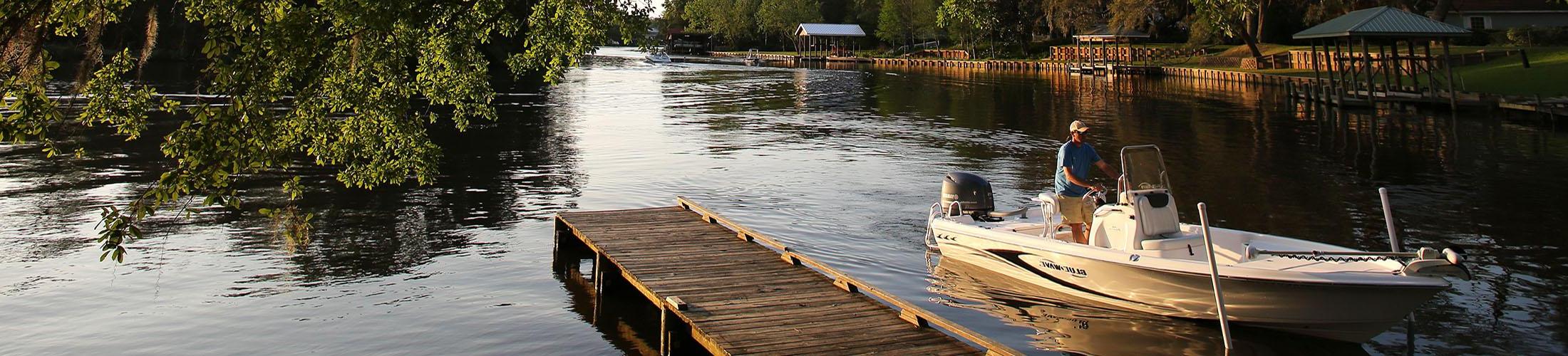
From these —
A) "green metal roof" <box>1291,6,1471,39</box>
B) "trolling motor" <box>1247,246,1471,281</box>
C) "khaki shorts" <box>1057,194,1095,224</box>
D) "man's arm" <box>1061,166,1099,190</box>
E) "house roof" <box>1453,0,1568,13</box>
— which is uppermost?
"house roof" <box>1453,0,1568,13</box>

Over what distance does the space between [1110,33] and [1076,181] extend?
6535cm

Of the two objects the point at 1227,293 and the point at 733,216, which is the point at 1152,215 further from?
the point at 733,216

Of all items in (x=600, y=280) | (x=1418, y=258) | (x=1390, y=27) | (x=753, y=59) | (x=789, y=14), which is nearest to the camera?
(x=1418, y=258)

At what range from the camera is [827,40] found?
5719 inches

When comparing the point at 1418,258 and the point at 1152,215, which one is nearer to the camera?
the point at 1418,258

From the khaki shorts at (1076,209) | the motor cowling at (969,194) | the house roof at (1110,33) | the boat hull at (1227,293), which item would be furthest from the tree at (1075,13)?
the boat hull at (1227,293)

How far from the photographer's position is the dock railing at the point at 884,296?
10852 millimetres

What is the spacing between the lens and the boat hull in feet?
39.7

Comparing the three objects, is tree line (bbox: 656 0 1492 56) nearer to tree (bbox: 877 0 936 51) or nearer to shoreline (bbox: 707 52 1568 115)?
tree (bbox: 877 0 936 51)

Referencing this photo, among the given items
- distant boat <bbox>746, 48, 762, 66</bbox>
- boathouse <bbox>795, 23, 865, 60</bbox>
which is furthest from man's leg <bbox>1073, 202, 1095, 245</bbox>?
boathouse <bbox>795, 23, 865, 60</bbox>

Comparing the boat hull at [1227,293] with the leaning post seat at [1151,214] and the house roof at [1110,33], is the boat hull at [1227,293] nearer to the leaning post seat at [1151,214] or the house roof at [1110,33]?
the leaning post seat at [1151,214]

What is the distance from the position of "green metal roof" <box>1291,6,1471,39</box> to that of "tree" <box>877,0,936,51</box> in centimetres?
7660

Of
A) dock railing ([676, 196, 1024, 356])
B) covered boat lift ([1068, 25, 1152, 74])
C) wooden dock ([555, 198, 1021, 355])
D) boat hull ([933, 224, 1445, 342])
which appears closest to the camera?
dock railing ([676, 196, 1024, 356])

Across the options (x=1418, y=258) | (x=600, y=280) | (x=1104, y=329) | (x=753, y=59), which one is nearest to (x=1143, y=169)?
(x=1104, y=329)
